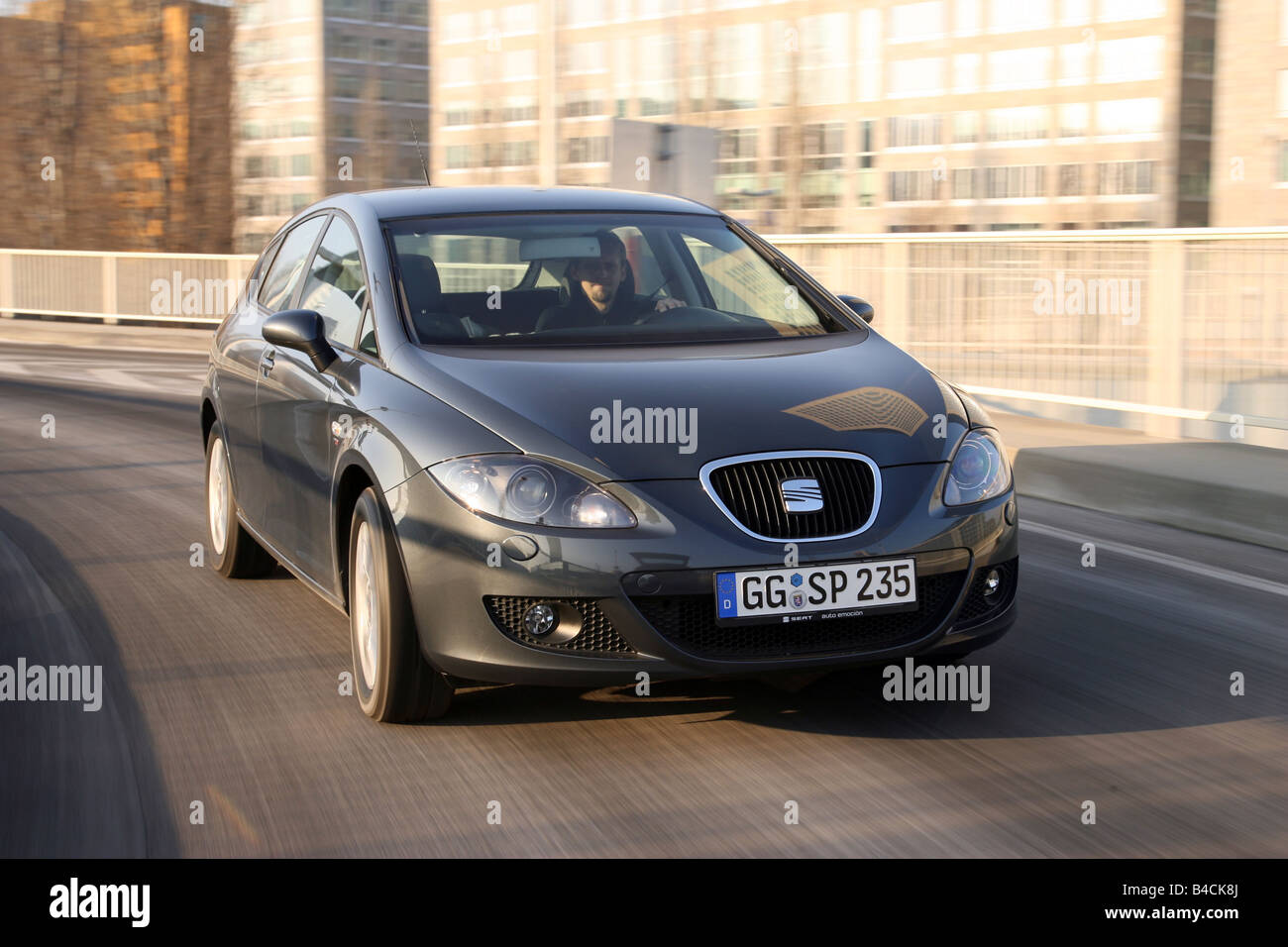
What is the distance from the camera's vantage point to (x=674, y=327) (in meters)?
5.63

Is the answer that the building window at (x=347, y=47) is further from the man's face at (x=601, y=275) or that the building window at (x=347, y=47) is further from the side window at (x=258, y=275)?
the man's face at (x=601, y=275)

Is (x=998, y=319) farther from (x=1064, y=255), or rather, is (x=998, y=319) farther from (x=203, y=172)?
(x=203, y=172)

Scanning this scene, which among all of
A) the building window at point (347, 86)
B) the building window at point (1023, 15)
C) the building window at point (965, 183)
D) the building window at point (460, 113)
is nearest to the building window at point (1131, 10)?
the building window at point (1023, 15)

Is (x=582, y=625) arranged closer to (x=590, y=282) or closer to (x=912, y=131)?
(x=590, y=282)

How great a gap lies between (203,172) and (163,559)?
3354 cm

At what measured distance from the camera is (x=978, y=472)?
4965 mm

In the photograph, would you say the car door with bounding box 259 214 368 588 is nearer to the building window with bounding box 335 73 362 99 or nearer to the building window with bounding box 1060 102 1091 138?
the building window with bounding box 1060 102 1091 138

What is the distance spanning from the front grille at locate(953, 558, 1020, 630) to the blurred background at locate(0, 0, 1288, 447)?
20.8ft

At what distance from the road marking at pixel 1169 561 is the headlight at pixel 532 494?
12.0ft

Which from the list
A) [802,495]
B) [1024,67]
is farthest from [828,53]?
[802,495]

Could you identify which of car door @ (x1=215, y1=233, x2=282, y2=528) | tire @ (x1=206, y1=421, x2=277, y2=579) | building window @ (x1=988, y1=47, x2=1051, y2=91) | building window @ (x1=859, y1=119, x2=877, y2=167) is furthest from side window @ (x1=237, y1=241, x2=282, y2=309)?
building window @ (x1=859, y1=119, x2=877, y2=167)

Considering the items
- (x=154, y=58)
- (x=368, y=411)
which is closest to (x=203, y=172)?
(x=154, y=58)

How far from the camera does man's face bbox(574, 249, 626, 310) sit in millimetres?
5758

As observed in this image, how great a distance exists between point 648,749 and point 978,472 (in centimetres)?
128
